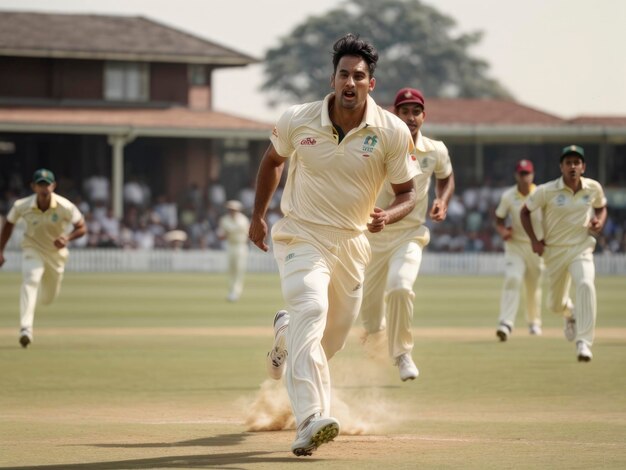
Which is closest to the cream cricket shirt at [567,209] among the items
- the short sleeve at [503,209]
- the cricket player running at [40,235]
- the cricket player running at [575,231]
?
the cricket player running at [575,231]

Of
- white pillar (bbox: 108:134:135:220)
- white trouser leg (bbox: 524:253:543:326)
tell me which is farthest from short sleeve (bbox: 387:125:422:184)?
white pillar (bbox: 108:134:135:220)

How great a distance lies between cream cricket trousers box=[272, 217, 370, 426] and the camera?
324 inches

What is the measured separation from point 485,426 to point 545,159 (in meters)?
42.1

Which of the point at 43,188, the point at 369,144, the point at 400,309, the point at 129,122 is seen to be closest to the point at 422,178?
the point at 400,309

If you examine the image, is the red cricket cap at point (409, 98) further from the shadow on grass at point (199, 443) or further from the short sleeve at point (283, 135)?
the shadow on grass at point (199, 443)

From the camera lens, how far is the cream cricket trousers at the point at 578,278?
1446 cm

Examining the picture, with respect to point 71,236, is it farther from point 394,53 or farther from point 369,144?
point 394,53

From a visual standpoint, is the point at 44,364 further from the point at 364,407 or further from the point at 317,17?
the point at 317,17

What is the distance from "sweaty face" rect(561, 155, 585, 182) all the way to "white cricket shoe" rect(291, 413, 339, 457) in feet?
23.7

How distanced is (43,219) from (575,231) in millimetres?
6200

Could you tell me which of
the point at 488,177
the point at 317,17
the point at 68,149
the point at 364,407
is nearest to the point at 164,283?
the point at 68,149

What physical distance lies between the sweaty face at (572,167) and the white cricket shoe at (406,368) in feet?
12.6

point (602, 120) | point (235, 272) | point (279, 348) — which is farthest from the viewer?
point (602, 120)

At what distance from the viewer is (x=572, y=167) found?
47.9ft
